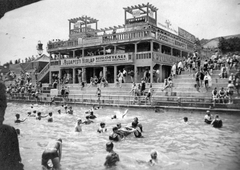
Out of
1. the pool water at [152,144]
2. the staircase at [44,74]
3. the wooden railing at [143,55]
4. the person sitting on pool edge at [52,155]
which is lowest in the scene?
the pool water at [152,144]

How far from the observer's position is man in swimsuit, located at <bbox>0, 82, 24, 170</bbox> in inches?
130

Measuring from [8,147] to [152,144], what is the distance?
7.36m

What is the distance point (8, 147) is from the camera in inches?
134

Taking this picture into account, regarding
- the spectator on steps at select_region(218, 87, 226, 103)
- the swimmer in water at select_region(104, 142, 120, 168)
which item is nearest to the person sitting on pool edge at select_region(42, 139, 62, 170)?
the swimmer in water at select_region(104, 142, 120, 168)

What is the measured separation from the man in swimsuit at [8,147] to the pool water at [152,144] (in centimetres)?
341

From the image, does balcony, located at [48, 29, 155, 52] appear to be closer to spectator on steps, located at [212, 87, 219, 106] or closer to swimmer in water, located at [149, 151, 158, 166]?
spectator on steps, located at [212, 87, 219, 106]

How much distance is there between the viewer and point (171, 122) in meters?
14.3

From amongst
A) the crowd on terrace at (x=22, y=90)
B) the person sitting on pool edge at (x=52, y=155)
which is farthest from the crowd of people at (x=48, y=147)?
the crowd on terrace at (x=22, y=90)

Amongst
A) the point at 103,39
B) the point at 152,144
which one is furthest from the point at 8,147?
the point at 103,39

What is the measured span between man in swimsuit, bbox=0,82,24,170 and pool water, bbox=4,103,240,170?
341cm

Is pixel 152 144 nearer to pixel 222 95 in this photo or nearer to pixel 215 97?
pixel 215 97

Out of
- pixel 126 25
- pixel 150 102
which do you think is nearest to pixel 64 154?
pixel 150 102

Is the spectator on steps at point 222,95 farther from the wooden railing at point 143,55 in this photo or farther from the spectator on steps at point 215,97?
the wooden railing at point 143,55

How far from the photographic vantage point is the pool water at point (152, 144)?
7.45 m
